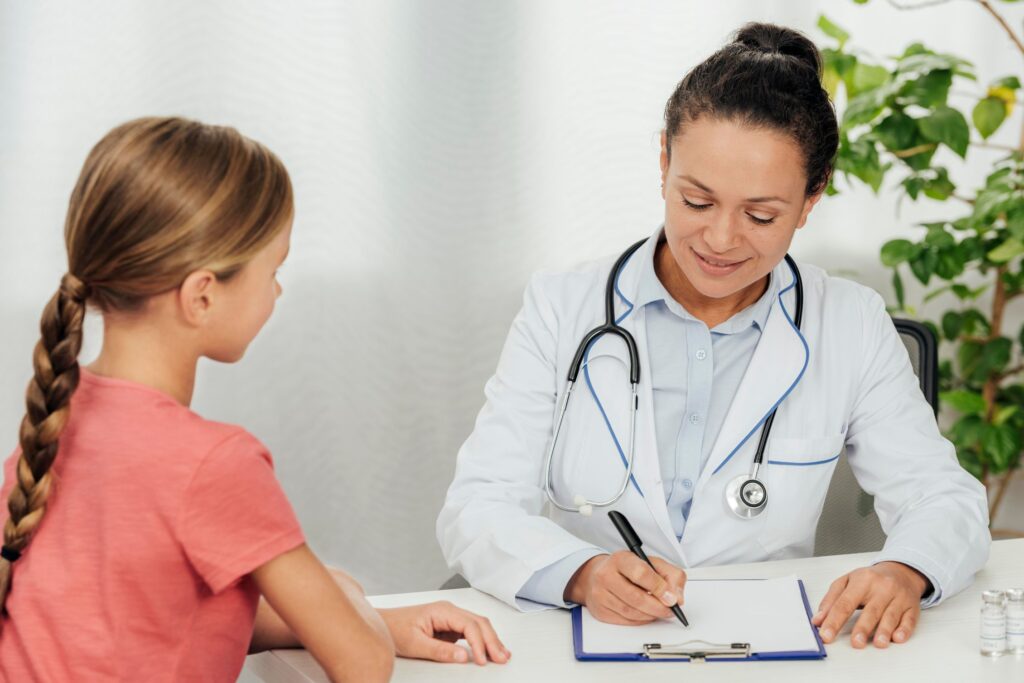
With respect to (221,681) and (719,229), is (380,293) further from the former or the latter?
(221,681)

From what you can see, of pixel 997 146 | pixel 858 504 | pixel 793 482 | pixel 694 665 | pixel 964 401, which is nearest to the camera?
pixel 694 665

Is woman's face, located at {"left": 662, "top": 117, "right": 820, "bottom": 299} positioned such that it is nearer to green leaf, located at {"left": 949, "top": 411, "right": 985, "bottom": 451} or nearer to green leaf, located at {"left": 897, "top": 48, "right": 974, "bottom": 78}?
green leaf, located at {"left": 897, "top": 48, "right": 974, "bottom": 78}

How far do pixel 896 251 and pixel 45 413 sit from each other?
1.92 metres

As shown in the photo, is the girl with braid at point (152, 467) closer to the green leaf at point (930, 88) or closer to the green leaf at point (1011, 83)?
the green leaf at point (930, 88)

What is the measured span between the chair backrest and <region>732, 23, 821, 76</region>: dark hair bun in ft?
1.52

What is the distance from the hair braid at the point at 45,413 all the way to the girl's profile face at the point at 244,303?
0.37 ft

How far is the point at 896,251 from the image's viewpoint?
2.44 meters

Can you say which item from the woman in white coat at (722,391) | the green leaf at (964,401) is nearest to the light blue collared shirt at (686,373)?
the woman in white coat at (722,391)

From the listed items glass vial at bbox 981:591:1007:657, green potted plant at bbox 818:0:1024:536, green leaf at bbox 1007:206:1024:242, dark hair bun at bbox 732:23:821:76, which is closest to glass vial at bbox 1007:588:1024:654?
glass vial at bbox 981:591:1007:657

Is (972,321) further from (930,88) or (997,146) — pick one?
(930,88)

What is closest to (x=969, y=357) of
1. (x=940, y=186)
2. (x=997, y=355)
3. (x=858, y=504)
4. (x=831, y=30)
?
(x=997, y=355)

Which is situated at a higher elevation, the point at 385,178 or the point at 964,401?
the point at 385,178

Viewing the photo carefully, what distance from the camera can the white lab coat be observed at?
1512 millimetres

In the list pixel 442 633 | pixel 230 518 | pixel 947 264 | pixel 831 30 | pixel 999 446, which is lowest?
pixel 999 446
